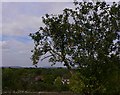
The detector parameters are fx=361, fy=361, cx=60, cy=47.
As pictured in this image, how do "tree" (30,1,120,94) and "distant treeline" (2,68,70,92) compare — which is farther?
"distant treeline" (2,68,70,92)

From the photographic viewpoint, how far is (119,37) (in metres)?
14.5

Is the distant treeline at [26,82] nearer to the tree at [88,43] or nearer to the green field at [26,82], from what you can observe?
the green field at [26,82]

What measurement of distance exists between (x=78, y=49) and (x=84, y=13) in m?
1.49

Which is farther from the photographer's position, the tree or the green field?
the green field

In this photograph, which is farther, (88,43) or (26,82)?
(26,82)

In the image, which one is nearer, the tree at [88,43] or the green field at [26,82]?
the tree at [88,43]

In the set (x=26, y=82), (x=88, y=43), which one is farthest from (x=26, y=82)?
(x=88, y=43)

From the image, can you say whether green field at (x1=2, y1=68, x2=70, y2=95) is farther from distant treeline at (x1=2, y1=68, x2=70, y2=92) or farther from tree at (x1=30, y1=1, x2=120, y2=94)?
tree at (x1=30, y1=1, x2=120, y2=94)

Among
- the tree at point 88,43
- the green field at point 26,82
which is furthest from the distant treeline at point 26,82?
the tree at point 88,43

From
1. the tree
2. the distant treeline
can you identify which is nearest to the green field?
the distant treeline

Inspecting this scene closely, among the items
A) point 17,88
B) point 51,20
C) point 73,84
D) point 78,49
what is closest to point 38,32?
point 51,20

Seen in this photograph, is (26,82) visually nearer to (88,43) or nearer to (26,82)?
(26,82)

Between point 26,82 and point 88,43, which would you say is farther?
point 26,82

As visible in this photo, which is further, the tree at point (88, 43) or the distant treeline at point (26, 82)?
the distant treeline at point (26, 82)
